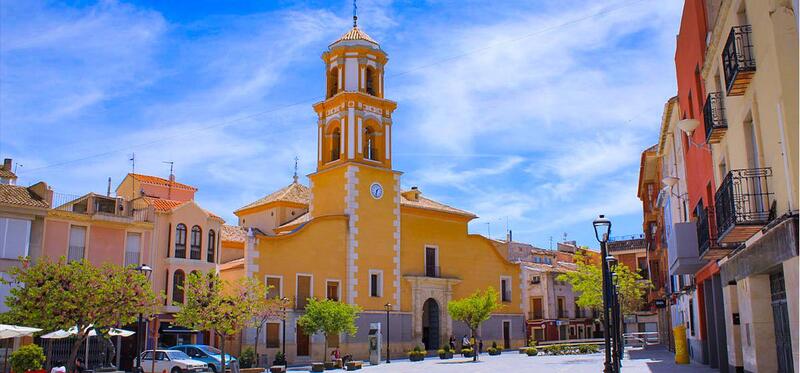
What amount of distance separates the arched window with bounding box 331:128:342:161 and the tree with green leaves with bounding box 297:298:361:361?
11.2 m

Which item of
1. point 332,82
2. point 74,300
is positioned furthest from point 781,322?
point 332,82

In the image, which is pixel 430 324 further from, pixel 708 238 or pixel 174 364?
pixel 708 238

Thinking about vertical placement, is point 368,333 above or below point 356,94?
below

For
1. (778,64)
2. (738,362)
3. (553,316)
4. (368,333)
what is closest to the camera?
(778,64)

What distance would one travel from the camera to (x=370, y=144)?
46.1 m

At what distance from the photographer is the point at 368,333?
41.6 metres

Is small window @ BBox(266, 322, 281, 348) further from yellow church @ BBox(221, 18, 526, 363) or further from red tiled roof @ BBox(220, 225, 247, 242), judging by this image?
red tiled roof @ BBox(220, 225, 247, 242)

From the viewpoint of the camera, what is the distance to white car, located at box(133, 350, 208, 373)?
29.0m

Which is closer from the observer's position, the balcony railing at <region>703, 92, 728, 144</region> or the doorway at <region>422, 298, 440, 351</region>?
the balcony railing at <region>703, 92, 728, 144</region>

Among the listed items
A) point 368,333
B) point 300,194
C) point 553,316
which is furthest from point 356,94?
point 553,316

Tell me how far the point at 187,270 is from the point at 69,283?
13501 mm

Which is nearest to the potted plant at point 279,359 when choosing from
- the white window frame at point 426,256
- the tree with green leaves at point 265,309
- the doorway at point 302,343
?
the tree with green leaves at point 265,309

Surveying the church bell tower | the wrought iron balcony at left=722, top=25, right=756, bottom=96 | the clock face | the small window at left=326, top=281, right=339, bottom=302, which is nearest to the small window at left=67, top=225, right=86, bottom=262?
the small window at left=326, top=281, right=339, bottom=302

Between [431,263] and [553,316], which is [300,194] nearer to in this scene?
[431,263]
